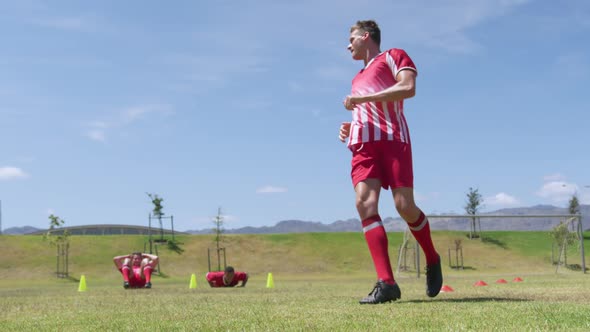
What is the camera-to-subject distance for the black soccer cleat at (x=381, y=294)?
564 cm

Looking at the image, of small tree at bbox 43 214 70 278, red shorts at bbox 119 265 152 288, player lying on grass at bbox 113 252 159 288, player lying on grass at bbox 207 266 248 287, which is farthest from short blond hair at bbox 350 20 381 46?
small tree at bbox 43 214 70 278

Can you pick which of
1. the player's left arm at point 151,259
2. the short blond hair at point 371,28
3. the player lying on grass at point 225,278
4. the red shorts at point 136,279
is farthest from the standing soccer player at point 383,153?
the player's left arm at point 151,259

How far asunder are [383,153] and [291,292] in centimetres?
329

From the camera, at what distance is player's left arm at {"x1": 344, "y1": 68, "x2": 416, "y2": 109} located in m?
5.97

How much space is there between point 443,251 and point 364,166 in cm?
5659

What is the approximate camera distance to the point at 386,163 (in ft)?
19.6

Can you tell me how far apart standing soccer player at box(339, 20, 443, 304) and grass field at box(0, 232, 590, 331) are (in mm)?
536

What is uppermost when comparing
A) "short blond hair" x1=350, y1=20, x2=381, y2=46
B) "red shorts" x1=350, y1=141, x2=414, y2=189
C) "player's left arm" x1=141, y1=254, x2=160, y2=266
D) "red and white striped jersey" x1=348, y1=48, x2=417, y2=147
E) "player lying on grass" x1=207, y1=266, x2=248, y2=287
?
"short blond hair" x1=350, y1=20, x2=381, y2=46

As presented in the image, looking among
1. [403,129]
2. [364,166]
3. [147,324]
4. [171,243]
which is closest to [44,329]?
[147,324]

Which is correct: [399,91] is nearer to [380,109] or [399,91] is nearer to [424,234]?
[380,109]

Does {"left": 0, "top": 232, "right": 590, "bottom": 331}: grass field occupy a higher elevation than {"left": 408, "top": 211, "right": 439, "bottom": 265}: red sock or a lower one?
lower

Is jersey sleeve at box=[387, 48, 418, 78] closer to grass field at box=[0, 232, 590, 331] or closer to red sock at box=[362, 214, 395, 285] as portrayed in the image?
red sock at box=[362, 214, 395, 285]

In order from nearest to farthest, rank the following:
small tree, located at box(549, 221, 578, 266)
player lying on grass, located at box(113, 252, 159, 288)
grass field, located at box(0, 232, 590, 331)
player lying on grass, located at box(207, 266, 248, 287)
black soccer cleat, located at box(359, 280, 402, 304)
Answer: grass field, located at box(0, 232, 590, 331), black soccer cleat, located at box(359, 280, 402, 304), player lying on grass, located at box(113, 252, 159, 288), player lying on grass, located at box(207, 266, 248, 287), small tree, located at box(549, 221, 578, 266)

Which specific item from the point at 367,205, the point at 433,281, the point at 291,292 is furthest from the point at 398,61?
the point at 291,292
